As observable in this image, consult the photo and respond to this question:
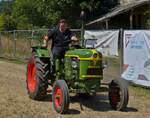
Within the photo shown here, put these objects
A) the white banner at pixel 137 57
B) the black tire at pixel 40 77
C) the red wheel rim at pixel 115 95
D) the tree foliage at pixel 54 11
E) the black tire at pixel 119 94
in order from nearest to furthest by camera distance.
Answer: the black tire at pixel 119 94 → the red wheel rim at pixel 115 95 → the black tire at pixel 40 77 → the white banner at pixel 137 57 → the tree foliage at pixel 54 11

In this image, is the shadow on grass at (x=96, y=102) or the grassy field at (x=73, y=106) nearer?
the grassy field at (x=73, y=106)

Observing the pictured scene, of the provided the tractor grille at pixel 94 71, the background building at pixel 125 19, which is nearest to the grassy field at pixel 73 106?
the tractor grille at pixel 94 71

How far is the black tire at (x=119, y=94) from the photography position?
245 inches

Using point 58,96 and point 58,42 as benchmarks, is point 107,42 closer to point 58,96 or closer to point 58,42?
point 58,42

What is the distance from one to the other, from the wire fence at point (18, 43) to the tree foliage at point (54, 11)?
5.95m

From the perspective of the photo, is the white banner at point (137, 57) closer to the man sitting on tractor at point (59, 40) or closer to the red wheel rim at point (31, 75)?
the man sitting on tractor at point (59, 40)

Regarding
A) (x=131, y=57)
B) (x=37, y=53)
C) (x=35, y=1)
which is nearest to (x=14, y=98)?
(x=37, y=53)

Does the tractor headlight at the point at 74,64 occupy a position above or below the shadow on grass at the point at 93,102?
above

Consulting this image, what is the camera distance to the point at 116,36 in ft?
32.0

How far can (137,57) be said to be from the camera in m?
9.03

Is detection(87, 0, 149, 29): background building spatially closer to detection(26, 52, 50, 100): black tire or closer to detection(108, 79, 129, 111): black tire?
detection(26, 52, 50, 100): black tire

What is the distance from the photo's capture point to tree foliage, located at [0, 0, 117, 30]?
23.1 meters

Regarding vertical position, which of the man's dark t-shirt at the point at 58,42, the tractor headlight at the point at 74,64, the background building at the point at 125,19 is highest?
the background building at the point at 125,19

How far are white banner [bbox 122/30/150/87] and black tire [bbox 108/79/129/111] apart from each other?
2.40 metres
